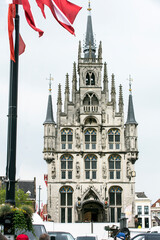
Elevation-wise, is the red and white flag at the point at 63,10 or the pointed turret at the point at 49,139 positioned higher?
the pointed turret at the point at 49,139

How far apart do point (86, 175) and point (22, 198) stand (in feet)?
39.6

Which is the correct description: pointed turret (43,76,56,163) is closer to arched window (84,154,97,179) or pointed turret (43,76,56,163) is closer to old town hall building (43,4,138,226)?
old town hall building (43,4,138,226)

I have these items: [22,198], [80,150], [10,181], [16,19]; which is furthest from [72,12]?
[22,198]

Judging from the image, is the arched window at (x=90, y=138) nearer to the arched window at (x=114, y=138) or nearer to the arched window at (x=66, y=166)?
the arched window at (x=114, y=138)

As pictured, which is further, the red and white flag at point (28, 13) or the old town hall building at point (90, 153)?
the old town hall building at point (90, 153)

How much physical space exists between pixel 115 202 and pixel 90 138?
6.79m

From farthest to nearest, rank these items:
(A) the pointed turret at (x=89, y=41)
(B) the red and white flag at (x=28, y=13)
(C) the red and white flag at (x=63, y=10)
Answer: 1. (A) the pointed turret at (x=89, y=41)
2. (C) the red and white flag at (x=63, y=10)
3. (B) the red and white flag at (x=28, y=13)

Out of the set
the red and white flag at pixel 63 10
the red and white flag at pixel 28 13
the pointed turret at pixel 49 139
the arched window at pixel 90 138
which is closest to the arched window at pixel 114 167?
the arched window at pixel 90 138

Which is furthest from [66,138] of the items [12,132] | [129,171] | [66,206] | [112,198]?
[12,132]

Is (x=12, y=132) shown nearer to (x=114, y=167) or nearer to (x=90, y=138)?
(x=114, y=167)

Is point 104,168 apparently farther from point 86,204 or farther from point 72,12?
point 72,12

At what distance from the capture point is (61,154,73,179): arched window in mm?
46628

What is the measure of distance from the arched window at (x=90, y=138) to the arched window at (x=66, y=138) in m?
1.60

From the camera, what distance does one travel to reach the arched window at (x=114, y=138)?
47.2 m
